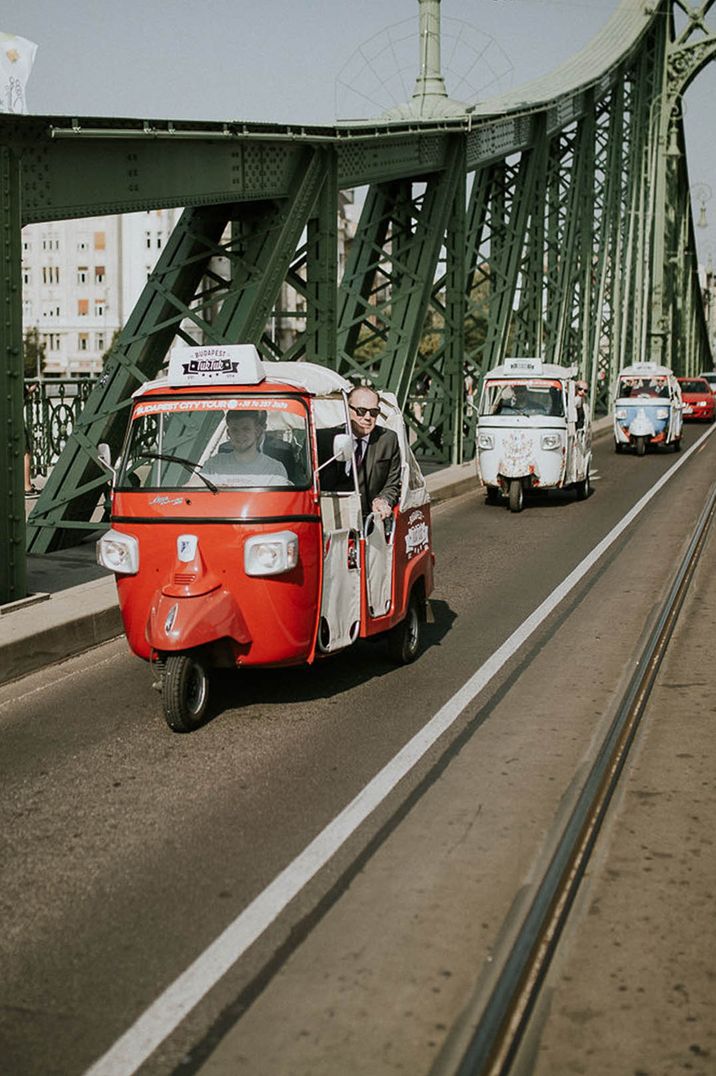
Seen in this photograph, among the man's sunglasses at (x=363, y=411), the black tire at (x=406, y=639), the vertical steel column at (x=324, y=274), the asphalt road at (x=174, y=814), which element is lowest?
the asphalt road at (x=174, y=814)

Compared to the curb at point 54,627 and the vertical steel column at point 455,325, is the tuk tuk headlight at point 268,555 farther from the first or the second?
the vertical steel column at point 455,325

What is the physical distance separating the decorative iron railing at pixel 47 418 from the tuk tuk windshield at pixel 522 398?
5.79 metres

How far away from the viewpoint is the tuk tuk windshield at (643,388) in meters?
29.5

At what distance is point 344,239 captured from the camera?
10169 cm

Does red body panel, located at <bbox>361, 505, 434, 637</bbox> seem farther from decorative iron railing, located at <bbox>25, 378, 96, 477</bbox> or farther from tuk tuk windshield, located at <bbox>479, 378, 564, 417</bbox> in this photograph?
decorative iron railing, located at <bbox>25, 378, 96, 477</bbox>

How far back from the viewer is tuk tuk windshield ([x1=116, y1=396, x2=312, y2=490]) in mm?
7695

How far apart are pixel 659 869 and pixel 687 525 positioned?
40.0ft

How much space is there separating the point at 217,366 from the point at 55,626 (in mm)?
2290

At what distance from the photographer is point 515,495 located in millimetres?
18609

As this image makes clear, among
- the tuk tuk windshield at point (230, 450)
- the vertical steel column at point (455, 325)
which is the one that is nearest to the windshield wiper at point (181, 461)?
the tuk tuk windshield at point (230, 450)

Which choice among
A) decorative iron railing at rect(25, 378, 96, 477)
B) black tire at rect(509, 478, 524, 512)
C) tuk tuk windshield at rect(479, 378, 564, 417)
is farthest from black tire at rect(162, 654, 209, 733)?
decorative iron railing at rect(25, 378, 96, 477)

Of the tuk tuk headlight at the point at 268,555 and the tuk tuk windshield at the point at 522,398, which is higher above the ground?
the tuk tuk windshield at the point at 522,398

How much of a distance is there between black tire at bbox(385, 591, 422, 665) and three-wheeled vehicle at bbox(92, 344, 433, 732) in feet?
1.04

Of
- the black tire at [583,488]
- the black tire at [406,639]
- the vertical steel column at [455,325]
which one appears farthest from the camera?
the vertical steel column at [455,325]
